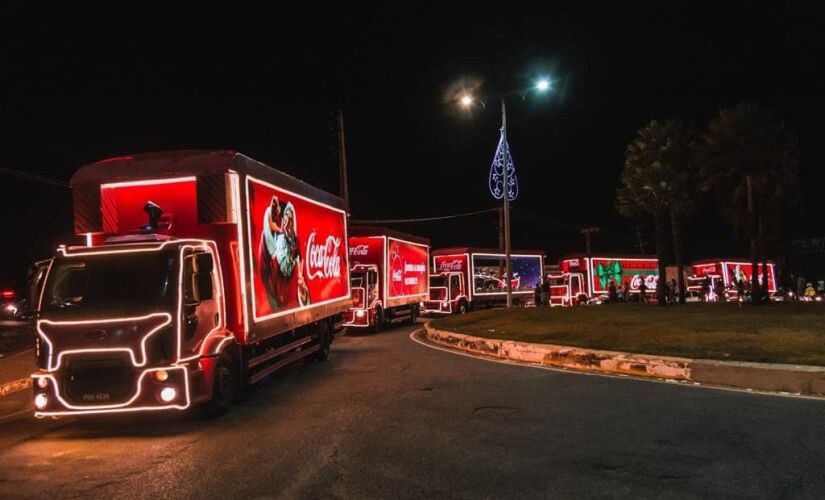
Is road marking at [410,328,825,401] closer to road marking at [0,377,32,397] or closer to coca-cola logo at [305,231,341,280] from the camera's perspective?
coca-cola logo at [305,231,341,280]

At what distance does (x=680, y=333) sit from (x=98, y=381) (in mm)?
11072

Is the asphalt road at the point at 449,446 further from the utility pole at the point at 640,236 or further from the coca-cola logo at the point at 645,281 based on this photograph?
the utility pole at the point at 640,236

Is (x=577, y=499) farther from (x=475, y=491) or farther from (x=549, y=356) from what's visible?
(x=549, y=356)

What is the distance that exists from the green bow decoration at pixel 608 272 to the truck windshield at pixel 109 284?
37167 mm

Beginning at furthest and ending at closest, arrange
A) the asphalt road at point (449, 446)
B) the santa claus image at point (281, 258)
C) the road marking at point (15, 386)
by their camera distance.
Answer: the road marking at point (15, 386) < the santa claus image at point (281, 258) < the asphalt road at point (449, 446)

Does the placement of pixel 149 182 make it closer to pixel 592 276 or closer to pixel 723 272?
pixel 592 276

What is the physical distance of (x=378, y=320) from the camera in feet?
72.1

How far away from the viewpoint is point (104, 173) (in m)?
9.40

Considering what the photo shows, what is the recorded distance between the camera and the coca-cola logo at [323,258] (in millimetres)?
12570

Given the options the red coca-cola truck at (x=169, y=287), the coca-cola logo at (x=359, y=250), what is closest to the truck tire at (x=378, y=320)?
the coca-cola logo at (x=359, y=250)

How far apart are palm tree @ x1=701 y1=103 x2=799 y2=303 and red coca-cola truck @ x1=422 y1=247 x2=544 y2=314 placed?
34.5ft

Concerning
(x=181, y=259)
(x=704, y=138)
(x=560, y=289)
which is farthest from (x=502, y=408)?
(x=560, y=289)

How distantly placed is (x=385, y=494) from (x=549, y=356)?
7974 millimetres

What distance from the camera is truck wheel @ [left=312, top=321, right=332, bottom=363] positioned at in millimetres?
13853
